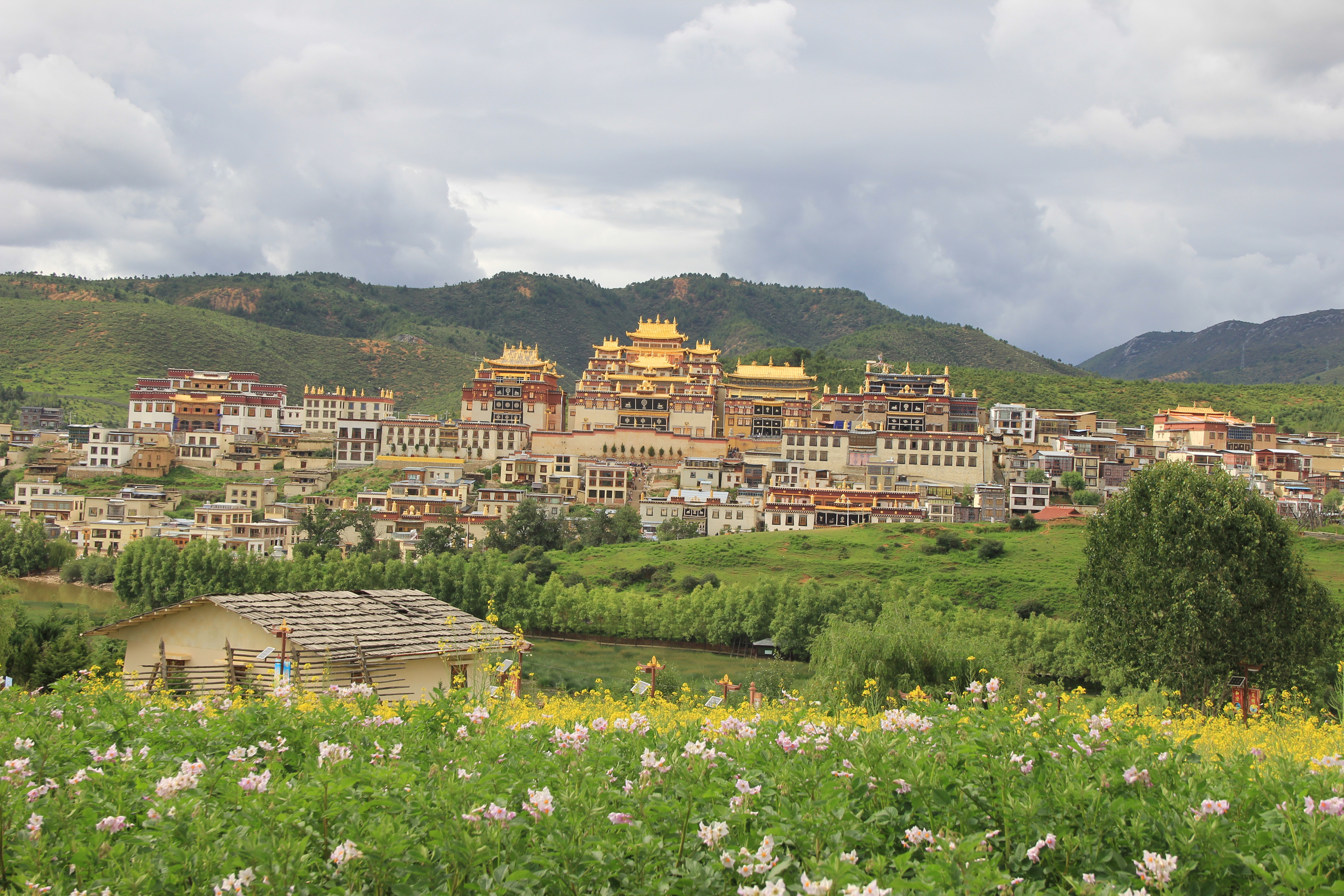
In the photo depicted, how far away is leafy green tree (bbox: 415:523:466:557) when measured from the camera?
184ft

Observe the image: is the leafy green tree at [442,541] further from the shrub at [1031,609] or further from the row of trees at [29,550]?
the shrub at [1031,609]

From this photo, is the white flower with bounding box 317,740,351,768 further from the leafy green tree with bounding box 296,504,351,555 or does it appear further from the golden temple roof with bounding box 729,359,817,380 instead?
the golden temple roof with bounding box 729,359,817,380

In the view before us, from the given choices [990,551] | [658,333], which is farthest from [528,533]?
[658,333]

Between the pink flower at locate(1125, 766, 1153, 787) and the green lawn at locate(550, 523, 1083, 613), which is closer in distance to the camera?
the pink flower at locate(1125, 766, 1153, 787)

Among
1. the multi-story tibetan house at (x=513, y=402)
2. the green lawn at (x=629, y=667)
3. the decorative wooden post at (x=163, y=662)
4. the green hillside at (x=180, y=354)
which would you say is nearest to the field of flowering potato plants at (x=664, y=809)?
the decorative wooden post at (x=163, y=662)

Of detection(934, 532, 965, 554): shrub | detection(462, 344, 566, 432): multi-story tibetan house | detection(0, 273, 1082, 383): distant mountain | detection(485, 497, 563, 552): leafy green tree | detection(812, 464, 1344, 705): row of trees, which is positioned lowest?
detection(485, 497, 563, 552): leafy green tree

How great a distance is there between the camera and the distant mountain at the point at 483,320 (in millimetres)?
135875

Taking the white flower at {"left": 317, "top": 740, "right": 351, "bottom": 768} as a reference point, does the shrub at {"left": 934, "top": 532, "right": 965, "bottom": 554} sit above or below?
below

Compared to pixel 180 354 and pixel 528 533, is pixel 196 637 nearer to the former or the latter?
pixel 528 533

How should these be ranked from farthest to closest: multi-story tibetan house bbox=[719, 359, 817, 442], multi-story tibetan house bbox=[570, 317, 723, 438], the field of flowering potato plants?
1. multi-story tibetan house bbox=[719, 359, 817, 442]
2. multi-story tibetan house bbox=[570, 317, 723, 438]
3. the field of flowering potato plants

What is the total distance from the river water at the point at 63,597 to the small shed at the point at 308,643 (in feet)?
106

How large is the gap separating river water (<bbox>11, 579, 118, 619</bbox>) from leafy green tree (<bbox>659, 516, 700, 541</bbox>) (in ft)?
86.4

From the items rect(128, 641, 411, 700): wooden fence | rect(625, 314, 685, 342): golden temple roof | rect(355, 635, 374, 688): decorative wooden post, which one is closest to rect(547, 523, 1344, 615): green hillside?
rect(625, 314, 685, 342): golden temple roof

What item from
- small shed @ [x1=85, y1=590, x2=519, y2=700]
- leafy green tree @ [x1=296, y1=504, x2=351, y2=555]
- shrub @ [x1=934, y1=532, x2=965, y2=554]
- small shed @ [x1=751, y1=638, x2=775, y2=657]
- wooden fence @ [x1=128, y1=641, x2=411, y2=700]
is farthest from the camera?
leafy green tree @ [x1=296, y1=504, x2=351, y2=555]
